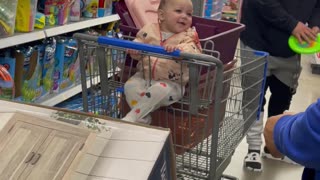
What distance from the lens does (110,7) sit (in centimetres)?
315

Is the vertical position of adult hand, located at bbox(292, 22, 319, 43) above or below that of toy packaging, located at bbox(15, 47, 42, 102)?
above

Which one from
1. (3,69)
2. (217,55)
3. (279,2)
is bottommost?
(3,69)

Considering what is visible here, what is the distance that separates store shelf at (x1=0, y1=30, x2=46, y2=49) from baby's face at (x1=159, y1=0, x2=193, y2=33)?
29.6 inches

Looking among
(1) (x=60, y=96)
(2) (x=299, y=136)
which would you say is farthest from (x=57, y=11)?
(2) (x=299, y=136)

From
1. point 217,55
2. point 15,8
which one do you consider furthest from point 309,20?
point 15,8

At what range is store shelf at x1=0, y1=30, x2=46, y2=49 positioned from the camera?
2101 mm

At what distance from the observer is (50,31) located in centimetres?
246

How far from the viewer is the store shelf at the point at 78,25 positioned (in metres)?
2.48

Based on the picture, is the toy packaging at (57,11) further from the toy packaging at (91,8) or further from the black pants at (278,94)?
the black pants at (278,94)

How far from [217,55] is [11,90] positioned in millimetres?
1006

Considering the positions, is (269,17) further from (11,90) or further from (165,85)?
(11,90)

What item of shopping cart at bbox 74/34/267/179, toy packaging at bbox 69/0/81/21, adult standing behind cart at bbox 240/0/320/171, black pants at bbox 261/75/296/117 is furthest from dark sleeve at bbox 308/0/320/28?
toy packaging at bbox 69/0/81/21

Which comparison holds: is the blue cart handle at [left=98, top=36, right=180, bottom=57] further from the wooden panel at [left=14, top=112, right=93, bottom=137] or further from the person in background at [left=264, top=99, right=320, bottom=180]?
the wooden panel at [left=14, top=112, right=93, bottom=137]

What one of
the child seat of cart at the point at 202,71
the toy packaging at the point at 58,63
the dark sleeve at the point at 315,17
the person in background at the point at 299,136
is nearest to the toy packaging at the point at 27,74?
the toy packaging at the point at 58,63
